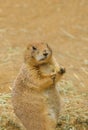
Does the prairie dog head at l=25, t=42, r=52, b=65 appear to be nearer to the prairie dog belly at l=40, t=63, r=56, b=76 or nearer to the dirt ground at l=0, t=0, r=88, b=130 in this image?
the prairie dog belly at l=40, t=63, r=56, b=76

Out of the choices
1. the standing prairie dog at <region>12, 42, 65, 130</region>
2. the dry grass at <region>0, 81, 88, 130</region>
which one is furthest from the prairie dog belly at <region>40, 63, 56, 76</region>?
the dry grass at <region>0, 81, 88, 130</region>

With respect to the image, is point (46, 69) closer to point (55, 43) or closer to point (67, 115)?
point (67, 115)

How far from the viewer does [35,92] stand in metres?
5.57

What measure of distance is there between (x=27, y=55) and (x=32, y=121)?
65 centimetres

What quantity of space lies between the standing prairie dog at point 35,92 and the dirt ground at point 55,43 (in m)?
0.67

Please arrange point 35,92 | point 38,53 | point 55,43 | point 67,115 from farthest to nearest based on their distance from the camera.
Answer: point 55,43
point 67,115
point 35,92
point 38,53

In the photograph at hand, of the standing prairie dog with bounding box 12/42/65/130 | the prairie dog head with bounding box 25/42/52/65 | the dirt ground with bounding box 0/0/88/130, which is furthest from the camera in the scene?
the dirt ground with bounding box 0/0/88/130

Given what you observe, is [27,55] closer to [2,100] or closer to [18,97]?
[18,97]

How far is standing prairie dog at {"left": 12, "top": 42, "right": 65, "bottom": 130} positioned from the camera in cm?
552

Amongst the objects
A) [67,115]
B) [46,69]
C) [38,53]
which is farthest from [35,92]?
[67,115]

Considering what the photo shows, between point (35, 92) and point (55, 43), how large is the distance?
431 cm

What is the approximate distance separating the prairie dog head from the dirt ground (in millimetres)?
1014

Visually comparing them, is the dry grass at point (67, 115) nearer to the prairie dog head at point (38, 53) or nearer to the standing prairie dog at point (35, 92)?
the standing prairie dog at point (35, 92)

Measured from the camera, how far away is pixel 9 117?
6.39 metres
